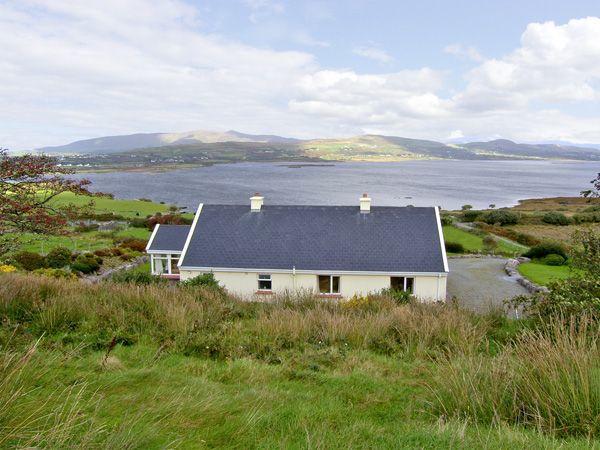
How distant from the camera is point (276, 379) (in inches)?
241

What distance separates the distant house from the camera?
2031 cm

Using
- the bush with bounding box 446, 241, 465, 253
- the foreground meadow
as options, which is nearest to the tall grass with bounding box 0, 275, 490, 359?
the foreground meadow

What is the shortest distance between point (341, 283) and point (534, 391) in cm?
1612

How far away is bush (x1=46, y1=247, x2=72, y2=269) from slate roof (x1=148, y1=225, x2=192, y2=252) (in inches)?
251

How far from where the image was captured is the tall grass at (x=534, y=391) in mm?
4285

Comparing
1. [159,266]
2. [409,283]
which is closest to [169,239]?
[159,266]

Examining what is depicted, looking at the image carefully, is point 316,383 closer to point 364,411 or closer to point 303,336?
point 364,411

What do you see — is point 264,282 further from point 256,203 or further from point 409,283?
point 409,283

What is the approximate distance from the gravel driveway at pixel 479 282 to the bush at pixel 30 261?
23.5m

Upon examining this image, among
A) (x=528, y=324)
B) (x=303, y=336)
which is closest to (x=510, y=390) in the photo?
(x=303, y=336)

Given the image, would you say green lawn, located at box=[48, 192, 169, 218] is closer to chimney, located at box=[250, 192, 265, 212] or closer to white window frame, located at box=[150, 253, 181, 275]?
white window frame, located at box=[150, 253, 181, 275]

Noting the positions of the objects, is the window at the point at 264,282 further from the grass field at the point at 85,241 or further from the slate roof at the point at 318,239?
the grass field at the point at 85,241

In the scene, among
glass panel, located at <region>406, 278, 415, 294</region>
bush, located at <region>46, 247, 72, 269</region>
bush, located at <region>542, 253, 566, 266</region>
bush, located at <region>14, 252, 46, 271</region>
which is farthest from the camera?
bush, located at <region>542, 253, 566, 266</region>

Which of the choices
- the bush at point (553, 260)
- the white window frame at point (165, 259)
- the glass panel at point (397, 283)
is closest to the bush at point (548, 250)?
the bush at point (553, 260)
